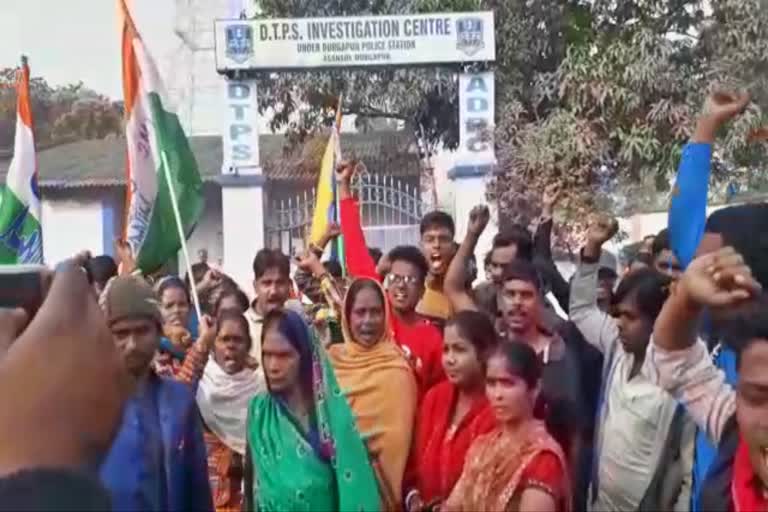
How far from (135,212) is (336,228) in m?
0.92

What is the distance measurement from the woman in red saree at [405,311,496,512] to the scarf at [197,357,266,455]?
0.70m

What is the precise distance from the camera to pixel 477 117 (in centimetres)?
1338

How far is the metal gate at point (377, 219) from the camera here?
14.8 meters

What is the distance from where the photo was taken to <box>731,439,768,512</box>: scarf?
2.22 metres

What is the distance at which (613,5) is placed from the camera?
1288cm

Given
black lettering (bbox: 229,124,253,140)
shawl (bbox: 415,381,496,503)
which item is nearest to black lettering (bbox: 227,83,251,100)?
black lettering (bbox: 229,124,253,140)

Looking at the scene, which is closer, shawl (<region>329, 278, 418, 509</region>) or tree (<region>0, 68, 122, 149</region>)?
shawl (<region>329, 278, 418, 509</region>)

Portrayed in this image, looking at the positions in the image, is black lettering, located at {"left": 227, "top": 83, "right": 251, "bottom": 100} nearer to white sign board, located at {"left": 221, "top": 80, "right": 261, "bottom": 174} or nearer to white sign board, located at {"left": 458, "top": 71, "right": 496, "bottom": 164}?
white sign board, located at {"left": 221, "top": 80, "right": 261, "bottom": 174}

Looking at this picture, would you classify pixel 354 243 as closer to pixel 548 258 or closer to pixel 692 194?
pixel 548 258

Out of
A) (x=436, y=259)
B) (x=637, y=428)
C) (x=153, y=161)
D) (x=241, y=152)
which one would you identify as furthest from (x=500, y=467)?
(x=241, y=152)

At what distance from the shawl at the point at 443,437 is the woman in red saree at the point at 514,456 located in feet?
0.62

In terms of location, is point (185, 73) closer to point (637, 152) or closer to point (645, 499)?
point (637, 152)

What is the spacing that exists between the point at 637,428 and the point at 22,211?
14.9 feet

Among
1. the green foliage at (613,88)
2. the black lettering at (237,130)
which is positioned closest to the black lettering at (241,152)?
the black lettering at (237,130)
